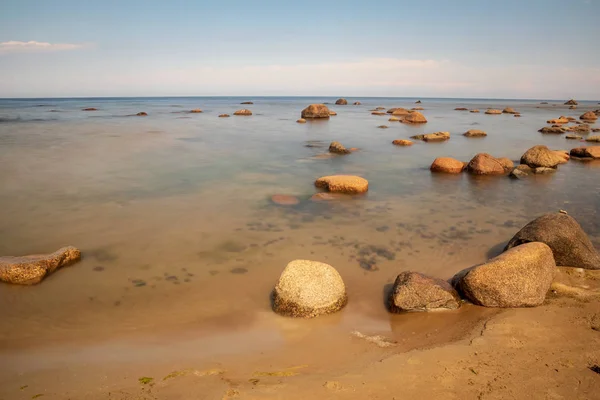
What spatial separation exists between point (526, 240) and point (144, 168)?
1411cm

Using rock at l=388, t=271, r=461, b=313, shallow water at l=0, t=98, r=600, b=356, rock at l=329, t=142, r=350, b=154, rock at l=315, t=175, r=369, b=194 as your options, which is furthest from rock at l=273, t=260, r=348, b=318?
rock at l=329, t=142, r=350, b=154

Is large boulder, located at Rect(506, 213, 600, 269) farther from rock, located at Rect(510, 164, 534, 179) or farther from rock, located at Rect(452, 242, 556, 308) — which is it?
rock, located at Rect(510, 164, 534, 179)

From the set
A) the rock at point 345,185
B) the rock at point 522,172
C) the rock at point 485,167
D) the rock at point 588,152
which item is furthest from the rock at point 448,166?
the rock at point 588,152

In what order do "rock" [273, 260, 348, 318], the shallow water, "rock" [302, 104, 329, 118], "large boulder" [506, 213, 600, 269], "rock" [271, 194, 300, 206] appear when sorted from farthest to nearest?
"rock" [302, 104, 329, 118] < "rock" [271, 194, 300, 206] < "large boulder" [506, 213, 600, 269] < the shallow water < "rock" [273, 260, 348, 318]

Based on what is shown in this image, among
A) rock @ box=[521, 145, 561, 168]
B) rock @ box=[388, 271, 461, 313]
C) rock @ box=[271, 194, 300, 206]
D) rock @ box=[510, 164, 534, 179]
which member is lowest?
rock @ box=[388, 271, 461, 313]

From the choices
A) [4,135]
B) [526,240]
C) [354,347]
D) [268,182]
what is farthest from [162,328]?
[4,135]

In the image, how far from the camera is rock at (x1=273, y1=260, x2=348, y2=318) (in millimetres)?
5184

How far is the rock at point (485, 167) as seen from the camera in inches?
563

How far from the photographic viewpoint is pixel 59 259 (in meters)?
6.39

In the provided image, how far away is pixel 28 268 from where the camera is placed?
598 cm

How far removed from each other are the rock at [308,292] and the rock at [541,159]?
14333 millimetres

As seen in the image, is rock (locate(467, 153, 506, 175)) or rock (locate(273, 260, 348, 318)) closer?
rock (locate(273, 260, 348, 318))

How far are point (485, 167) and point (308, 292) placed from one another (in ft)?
39.0

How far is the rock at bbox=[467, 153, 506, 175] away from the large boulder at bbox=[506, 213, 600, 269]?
27.2 ft
